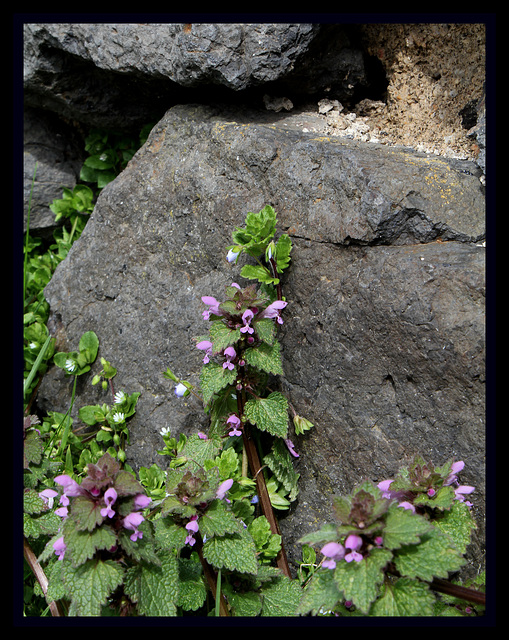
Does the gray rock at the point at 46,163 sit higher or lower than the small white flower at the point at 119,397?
higher

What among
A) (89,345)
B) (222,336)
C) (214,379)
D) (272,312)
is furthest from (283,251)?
(89,345)

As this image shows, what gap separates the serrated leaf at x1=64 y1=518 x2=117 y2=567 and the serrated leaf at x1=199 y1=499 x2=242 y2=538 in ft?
1.11

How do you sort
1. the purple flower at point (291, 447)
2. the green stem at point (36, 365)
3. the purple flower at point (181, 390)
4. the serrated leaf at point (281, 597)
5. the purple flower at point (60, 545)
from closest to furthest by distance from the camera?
1. the purple flower at point (60, 545)
2. the serrated leaf at point (281, 597)
3. the purple flower at point (291, 447)
4. the purple flower at point (181, 390)
5. the green stem at point (36, 365)

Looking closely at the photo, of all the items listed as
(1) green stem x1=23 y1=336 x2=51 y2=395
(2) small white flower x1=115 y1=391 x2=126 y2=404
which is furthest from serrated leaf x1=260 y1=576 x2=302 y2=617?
(1) green stem x1=23 y1=336 x2=51 y2=395

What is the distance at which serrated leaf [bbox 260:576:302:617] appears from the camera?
7.27ft

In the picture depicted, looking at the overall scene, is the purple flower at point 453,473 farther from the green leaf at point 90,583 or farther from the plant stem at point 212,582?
the green leaf at point 90,583

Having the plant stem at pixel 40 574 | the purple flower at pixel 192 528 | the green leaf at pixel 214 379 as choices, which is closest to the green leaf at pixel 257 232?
the green leaf at pixel 214 379

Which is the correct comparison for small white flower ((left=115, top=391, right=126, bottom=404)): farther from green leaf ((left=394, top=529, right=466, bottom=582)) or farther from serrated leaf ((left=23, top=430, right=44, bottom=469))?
green leaf ((left=394, top=529, right=466, bottom=582))

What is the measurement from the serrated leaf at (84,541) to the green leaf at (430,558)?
91cm

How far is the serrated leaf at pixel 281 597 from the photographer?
7.27 feet

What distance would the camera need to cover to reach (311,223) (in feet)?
8.89

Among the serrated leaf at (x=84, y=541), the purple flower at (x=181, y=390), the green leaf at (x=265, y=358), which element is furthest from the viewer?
the purple flower at (x=181, y=390)

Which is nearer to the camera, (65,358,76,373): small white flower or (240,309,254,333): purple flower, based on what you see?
(240,309,254,333): purple flower

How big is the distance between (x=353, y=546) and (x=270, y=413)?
0.87 m
